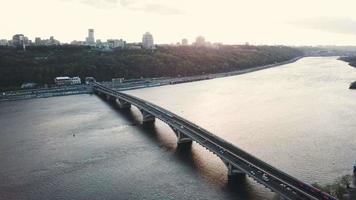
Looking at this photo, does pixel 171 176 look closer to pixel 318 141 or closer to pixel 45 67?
pixel 318 141

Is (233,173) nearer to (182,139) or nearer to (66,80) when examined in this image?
(182,139)

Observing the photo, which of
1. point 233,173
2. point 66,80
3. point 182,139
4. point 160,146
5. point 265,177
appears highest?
point 66,80

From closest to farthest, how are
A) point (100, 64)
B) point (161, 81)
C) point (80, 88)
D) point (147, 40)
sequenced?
point (80, 88)
point (161, 81)
point (100, 64)
point (147, 40)

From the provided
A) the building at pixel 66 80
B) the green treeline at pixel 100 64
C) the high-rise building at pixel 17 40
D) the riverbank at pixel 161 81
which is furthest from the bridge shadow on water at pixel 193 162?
the high-rise building at pixel 17 40

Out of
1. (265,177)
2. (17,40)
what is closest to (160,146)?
(265,177)

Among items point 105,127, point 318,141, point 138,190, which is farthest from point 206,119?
point 138,190

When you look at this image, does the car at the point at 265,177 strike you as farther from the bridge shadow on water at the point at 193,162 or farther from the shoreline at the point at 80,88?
the shoreline at the point at 80,88

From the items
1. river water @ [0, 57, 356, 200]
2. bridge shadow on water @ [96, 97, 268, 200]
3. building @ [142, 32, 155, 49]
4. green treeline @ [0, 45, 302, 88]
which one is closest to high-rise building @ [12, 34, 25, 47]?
green treeline @ [0, 45, 302, 88]
